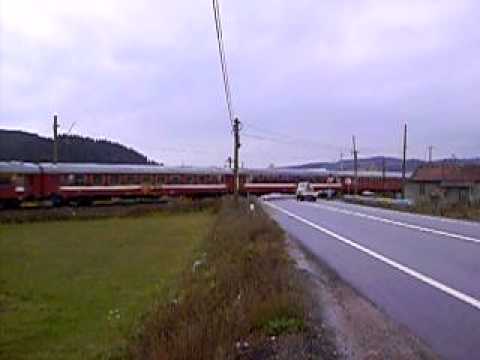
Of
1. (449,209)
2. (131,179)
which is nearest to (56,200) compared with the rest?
(131,179)

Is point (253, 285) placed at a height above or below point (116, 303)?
above

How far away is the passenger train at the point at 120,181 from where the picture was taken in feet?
187

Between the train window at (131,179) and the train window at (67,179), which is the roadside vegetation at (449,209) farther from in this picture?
the train window at (67,179)

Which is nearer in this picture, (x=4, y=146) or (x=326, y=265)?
(x=326, y=265)

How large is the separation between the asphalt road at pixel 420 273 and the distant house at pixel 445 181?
176 ft

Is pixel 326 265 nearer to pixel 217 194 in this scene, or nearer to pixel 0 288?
pixel 0 288

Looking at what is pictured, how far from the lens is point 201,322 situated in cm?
795

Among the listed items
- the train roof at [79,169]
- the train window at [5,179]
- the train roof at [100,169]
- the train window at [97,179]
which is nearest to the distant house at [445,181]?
the train roof at [100,169]

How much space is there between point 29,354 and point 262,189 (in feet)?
237

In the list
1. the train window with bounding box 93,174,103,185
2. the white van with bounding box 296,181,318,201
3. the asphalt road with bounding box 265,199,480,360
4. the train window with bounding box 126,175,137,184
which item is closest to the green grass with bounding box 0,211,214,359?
the asphalt road with bounding box 265,199,480,360

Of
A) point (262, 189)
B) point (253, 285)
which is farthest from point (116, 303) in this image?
point (262, 189)

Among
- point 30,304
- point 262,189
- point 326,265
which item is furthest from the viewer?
point 262,189

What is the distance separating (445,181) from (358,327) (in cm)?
8032

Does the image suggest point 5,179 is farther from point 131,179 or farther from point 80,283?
point 80,283
